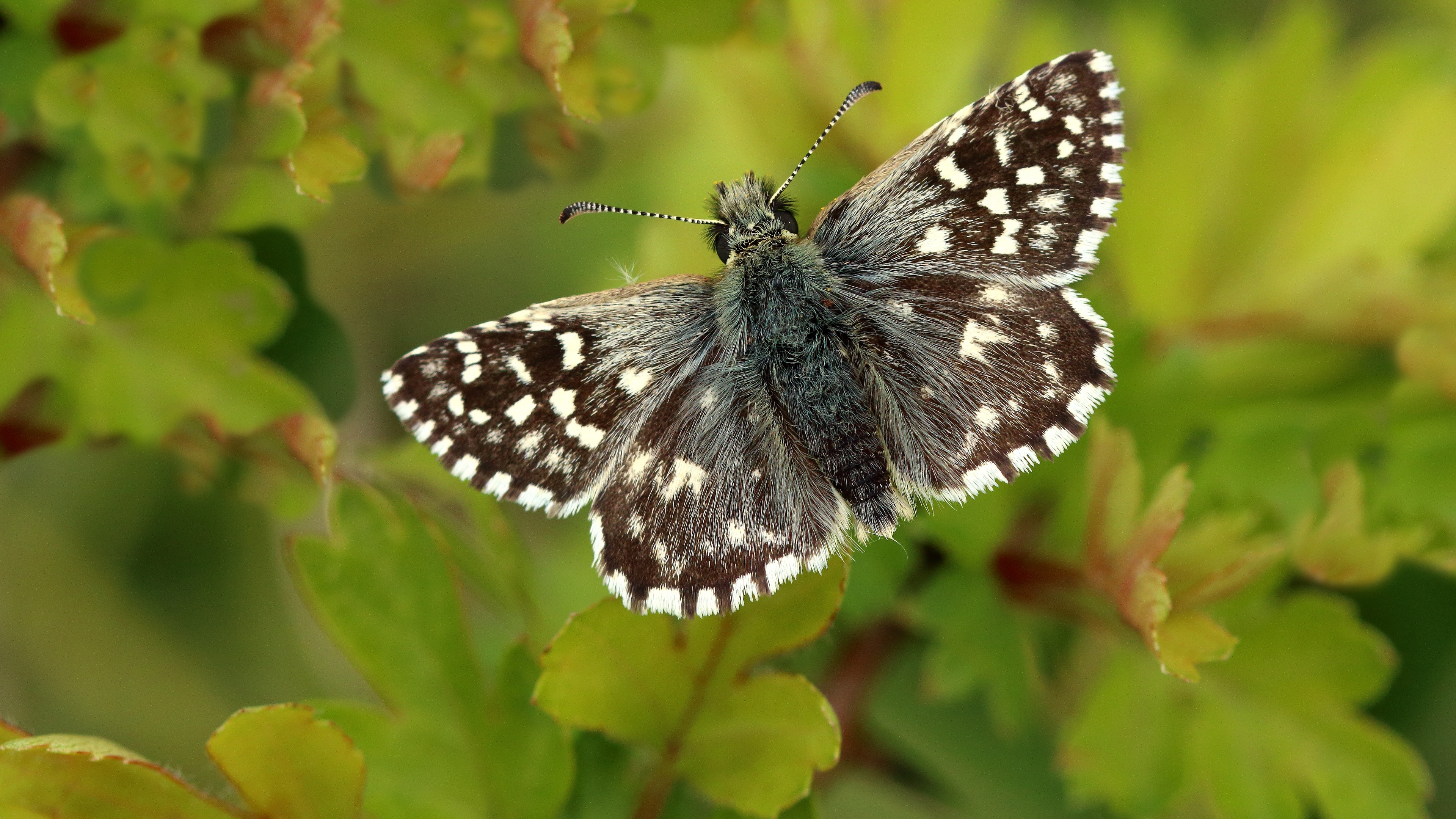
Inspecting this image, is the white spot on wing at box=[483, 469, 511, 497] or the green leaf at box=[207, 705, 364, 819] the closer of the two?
the green leaf at box=[207, 705, 364, 819]

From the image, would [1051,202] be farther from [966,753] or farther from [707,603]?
[966,753]

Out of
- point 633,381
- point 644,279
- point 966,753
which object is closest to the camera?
point 633,381

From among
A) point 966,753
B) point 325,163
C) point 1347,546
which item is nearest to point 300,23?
point 325,163

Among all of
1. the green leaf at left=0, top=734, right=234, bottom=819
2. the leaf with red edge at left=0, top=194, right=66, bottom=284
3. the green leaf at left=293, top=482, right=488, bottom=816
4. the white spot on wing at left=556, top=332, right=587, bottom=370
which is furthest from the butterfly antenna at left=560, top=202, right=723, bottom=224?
the green leaf at left=0, top=734, right=234, bottom=819

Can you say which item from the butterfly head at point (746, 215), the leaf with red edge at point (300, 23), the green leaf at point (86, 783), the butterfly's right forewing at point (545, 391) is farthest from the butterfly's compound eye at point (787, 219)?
the green leaf at point (86, 783)

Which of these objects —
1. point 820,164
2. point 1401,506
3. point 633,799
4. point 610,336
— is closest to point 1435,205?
point 1401,506

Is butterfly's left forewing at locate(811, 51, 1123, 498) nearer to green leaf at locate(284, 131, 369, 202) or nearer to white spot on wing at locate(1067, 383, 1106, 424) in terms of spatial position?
white spot on wing at locate(1067, 383, 1106, 424)
